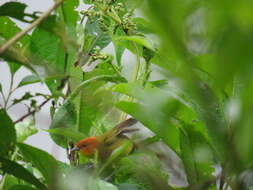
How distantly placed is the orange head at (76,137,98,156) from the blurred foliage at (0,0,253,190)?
0.10 feet

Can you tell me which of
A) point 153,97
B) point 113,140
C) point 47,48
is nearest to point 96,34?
point 47,48

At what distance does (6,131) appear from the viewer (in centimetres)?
56

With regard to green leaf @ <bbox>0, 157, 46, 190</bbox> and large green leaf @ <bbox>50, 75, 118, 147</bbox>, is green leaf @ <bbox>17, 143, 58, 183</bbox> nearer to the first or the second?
green leaf @ <bbox>0, 157, 46, 190</bbox>

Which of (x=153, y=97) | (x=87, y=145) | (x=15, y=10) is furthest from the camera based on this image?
(x=87, y=145)

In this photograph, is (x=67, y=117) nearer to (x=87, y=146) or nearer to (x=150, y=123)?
(x=87, y=146)

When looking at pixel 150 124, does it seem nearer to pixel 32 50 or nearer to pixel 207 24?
pixel 32 50

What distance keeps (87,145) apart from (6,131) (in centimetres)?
25

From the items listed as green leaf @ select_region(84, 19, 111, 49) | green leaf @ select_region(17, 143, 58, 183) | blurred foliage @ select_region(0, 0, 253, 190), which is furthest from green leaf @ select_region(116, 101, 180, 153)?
green leaf @ select_region(84, 19, 111, 49)

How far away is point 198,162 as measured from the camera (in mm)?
578

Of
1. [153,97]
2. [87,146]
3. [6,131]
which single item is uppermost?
[153,97]

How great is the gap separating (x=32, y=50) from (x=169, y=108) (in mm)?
538

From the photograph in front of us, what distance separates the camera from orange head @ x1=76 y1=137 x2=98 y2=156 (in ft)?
2.57

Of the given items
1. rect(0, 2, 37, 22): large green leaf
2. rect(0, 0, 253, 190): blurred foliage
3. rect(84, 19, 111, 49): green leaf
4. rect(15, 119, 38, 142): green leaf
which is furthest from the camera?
rect(84, 19, 111, 49): green leaf

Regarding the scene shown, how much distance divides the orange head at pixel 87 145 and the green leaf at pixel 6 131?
21cm
